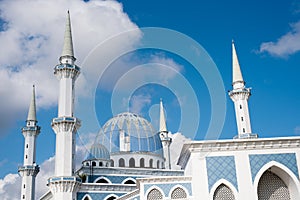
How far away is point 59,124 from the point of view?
23.1 m

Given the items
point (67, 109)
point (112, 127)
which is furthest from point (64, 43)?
point (112, 127)

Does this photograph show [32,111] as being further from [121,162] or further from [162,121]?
[162,121]

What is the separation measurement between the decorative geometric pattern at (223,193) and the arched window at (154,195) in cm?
333

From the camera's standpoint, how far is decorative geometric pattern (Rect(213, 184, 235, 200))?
1628 cm

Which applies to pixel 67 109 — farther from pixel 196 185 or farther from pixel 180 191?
pixel 196 185

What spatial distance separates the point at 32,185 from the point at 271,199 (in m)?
18.7

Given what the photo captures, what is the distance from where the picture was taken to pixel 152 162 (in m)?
30.2

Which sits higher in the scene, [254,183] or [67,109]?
[67,109]

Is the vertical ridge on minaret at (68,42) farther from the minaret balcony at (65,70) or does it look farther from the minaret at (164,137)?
the minaret at (164,137)

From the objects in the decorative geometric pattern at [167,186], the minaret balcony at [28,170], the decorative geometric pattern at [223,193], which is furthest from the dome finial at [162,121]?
the decorative geometric pattern at [223,193]

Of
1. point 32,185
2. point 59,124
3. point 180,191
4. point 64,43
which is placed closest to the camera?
point 180,191

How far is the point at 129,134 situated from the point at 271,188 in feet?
46.8

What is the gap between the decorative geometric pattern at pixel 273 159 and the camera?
1661cm

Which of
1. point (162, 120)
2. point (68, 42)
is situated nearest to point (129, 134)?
point (68, 42)
